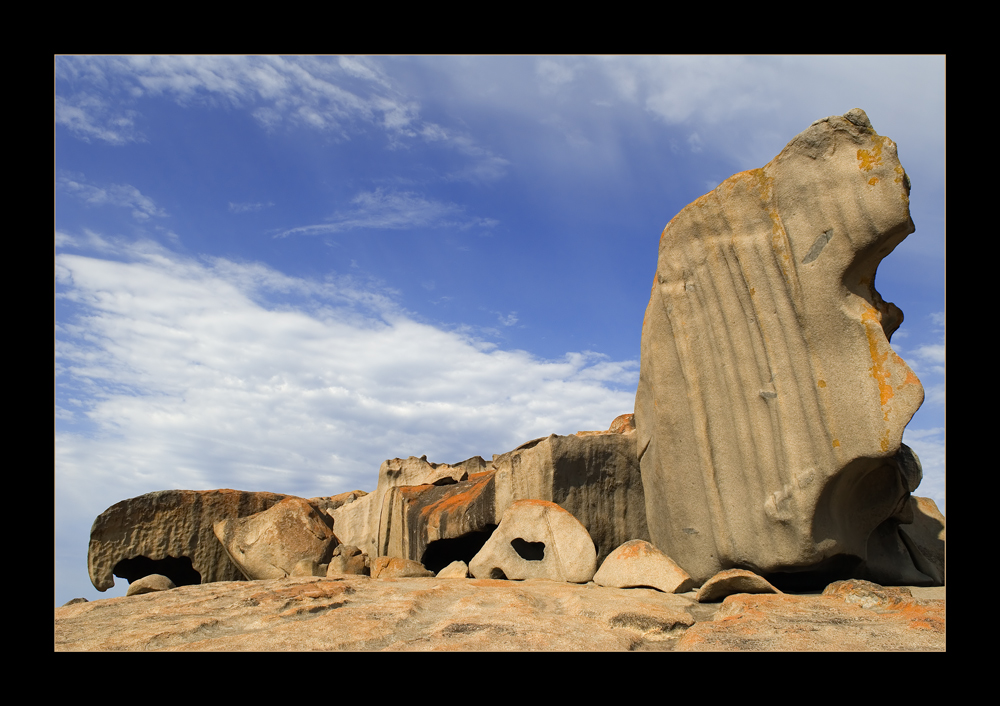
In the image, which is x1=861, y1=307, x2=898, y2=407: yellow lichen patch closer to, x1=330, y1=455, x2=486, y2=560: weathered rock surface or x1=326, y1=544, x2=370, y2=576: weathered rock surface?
x1=326, y1=544, x2=370, y2=576: weathered rock surface

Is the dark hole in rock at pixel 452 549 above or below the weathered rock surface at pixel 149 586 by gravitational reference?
below

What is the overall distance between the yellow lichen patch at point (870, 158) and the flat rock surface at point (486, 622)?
8.70 ft

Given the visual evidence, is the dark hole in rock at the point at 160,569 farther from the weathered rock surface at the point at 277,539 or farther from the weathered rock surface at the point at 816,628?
the weathered rock surface at the point at 816,628

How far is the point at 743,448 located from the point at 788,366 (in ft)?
2.15

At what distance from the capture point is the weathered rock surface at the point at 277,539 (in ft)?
20.3

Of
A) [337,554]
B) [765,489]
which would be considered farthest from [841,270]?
[337,554]

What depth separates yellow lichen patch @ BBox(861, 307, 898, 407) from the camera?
421 centimetres

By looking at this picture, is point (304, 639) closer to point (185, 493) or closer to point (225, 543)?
point (225, 543)

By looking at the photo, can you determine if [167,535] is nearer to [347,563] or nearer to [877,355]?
[347,563]

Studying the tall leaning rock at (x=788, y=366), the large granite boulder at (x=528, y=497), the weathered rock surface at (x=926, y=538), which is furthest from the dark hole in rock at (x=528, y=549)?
the weathered rock surface at (x=926, y=538)

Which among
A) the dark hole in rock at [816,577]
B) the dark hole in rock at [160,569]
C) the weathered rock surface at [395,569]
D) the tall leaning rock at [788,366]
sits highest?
the tall leaning rock at [788,366]

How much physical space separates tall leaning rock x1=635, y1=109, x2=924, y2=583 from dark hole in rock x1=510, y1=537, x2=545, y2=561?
111cm

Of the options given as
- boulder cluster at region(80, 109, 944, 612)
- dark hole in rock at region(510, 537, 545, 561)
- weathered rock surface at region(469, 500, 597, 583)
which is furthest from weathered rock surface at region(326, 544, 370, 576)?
dark hole in rock at region(510, 537, 545, 561)

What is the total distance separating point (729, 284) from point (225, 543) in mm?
5190
